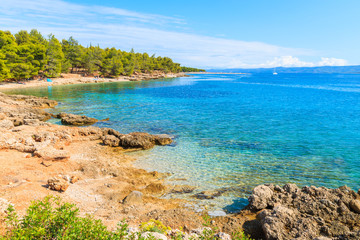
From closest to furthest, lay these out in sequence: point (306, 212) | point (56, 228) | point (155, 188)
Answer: point (56, 228) < point (306, 212) < point (155, 188)

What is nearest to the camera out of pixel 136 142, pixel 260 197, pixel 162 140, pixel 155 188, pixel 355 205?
pixel 355 205

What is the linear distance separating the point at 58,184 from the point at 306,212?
12.4m

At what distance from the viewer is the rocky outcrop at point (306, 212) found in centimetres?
860

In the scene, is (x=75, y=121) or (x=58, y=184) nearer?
(x=58, y=184)

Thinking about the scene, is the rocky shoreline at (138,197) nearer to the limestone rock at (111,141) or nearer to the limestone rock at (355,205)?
the limestone rock at (355,205)

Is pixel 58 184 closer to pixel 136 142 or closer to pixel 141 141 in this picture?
pixel 136 142

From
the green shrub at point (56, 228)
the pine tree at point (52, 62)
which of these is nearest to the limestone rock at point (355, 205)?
the green shrub at point (56, 228)

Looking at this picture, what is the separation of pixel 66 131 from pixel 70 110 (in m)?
17.4

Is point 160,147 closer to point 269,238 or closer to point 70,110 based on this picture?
Result: point 269,238

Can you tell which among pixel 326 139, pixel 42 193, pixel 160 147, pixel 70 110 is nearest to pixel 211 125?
pixel 160 147

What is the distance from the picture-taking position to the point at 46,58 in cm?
7588

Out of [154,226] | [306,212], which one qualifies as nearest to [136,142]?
[154,226]

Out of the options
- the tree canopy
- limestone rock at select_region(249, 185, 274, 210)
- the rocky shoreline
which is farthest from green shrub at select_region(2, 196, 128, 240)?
the tree canopy

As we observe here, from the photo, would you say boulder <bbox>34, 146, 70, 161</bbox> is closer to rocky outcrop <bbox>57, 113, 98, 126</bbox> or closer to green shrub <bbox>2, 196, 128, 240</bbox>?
green shrub <bbox>2, 196, 128, 240</bbox>
